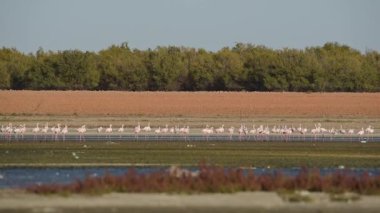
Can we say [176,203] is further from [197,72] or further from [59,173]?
[197,72]

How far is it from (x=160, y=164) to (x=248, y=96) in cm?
6018

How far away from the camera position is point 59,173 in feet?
115

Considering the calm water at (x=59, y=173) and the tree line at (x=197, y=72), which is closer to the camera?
the calm water at (x=59, y=173)

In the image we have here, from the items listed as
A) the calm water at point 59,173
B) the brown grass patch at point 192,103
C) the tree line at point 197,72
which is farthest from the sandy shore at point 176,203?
the tree line at point 197,72

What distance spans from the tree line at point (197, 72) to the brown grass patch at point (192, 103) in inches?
334

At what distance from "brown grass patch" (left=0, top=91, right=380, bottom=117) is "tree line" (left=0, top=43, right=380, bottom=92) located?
8.49 m

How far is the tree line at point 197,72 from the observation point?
108m

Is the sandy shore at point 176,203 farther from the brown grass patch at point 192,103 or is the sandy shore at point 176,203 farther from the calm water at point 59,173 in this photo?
the brown grass patch at point 192,103

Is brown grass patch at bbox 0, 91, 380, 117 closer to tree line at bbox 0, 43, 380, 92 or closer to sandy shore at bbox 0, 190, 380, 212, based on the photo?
tree line at bbox 0, 43, 380, 92

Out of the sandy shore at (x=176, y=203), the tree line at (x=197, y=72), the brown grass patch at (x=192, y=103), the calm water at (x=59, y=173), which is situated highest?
the tree line at (x=197, y=72)

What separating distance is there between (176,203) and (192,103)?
2677 inches

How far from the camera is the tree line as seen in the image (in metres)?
108

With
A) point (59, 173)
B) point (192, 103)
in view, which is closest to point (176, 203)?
point (59, 173)

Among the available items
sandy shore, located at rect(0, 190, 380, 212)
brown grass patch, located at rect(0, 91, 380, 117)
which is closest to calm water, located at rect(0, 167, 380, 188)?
sandy shore, located at rect(0, 190, 380, 212)
